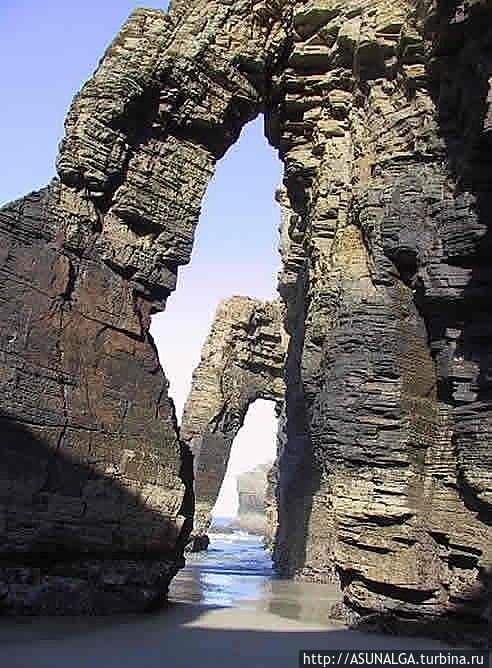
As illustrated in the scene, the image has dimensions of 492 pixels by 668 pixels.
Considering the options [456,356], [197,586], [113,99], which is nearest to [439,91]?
[456,356]

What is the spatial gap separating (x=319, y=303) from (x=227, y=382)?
17492 mm

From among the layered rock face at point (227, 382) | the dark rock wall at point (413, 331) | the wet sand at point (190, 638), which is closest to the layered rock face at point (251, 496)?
the layered rock face at point (227, 382)

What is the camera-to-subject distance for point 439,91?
10.8 meters

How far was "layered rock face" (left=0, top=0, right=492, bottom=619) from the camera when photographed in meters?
9.69

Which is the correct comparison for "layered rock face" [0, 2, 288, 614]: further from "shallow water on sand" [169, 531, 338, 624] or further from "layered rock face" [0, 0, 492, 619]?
"shallow water on sand" [169, 531, 338, 624]

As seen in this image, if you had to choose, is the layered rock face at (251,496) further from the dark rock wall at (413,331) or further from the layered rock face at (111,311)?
the dark rock wall at (413,331)

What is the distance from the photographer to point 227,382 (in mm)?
29984

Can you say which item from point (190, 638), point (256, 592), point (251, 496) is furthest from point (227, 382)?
point (251, 496)

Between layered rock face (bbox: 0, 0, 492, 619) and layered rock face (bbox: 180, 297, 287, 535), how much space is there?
1607cm

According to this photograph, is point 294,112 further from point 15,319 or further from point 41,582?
point 41,582

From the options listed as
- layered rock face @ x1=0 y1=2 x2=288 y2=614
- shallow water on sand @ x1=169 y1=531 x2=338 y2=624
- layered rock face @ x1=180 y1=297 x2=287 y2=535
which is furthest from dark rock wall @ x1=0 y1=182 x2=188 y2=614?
layered rock face @ x1=180 y1=297 x2=287 y2=535

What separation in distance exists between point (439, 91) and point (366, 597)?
837cm

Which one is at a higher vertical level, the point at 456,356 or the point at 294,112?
the point at 294,112

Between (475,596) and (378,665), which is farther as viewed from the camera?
(475,596)
